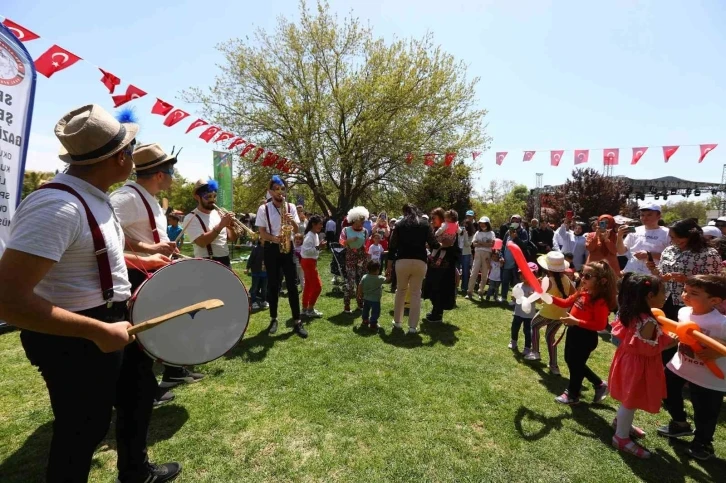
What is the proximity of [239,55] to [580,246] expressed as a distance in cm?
1818

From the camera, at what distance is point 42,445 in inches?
102

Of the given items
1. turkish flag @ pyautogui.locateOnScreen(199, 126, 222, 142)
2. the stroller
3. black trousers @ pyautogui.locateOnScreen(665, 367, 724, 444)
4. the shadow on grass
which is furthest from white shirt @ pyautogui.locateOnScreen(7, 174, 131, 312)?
turkish flag @ pyautogui.locateOnScreen(199, 126, 222, 142)

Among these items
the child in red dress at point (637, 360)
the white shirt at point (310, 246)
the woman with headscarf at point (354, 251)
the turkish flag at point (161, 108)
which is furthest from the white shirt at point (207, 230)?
the turkish flag at point (161, 108)

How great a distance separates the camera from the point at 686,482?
97.2 inches

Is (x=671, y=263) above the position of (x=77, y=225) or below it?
below

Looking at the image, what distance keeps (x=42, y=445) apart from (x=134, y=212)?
5.98ft

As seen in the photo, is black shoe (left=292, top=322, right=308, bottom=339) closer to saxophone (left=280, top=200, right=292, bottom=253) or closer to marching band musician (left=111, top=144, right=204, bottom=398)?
saxophone (left=280, top=200, right=292, bottom=253)

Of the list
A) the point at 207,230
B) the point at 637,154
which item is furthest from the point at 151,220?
the point at 637,154

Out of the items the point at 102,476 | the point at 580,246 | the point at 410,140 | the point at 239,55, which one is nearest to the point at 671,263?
the point at 580,246

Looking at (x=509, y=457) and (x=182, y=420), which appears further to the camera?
(x=182, y=420)

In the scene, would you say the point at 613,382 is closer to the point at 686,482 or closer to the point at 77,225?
the point at 686,482

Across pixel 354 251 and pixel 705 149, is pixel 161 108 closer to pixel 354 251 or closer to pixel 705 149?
pixel 354 251

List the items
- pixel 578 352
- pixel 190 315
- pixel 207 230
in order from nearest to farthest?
pixel 190 315 → pixel 578 352 → pixel 207 230

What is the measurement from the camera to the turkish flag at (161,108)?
7902 mm
